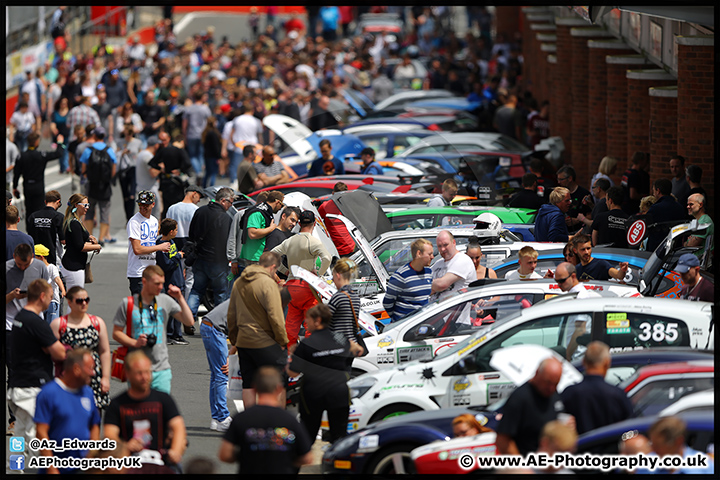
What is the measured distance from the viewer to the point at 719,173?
469 inches

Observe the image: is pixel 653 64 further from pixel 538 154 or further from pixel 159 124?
pixel 159 124

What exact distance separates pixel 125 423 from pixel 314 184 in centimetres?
891

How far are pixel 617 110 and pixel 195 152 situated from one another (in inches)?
362

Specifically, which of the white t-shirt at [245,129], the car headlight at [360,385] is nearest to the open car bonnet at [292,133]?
the white t-shirt at [245,129]

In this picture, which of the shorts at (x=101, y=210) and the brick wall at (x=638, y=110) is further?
the brick wall at (x=638, y=110)

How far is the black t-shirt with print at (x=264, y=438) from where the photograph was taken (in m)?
6.55

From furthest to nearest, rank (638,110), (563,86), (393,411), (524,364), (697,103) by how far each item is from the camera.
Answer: (563,86), (638,110), (697,103), (393,411), (524,364)

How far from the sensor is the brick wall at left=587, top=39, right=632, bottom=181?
846 inches

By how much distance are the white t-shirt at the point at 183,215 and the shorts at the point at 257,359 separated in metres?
4.43

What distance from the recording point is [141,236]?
12.2 metres

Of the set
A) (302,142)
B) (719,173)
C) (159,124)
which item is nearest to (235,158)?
(159,124)

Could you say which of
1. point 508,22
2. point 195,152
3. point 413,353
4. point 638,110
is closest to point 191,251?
point 413,353

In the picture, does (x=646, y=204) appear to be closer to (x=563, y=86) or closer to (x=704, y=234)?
(x=704, y=234)

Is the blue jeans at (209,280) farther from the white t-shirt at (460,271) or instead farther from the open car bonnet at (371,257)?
the white t-shirt at (460,271)
